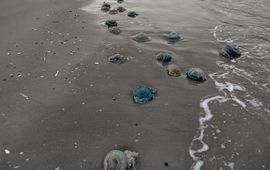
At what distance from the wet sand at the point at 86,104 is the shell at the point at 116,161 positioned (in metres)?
0.28

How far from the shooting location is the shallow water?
17.8ft

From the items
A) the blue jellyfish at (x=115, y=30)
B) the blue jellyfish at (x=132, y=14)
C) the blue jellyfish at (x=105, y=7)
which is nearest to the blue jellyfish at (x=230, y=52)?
→ the blue jellyfish at (x=115, y=30)

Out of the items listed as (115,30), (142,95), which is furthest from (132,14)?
A: (142,95)

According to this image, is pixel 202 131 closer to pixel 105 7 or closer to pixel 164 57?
pixel 164 57

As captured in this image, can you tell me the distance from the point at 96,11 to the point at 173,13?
307cm

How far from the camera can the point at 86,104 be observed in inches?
256

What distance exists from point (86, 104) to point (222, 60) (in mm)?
4146

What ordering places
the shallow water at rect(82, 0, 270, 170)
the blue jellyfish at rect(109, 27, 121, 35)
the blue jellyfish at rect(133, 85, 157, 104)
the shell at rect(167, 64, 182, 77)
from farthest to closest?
1. the blue jellyfish at rect(109, 27, 121, 35)
2. the shell at rect(167, 64, 182, 77)
3. the blue jellyfish at rect(133, 85, 157, 104)
4. the shallow water at rect(82, 0, 270, 170)

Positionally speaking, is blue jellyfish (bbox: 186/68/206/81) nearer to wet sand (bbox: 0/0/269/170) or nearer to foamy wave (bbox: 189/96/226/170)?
wet sand (bbox: 0/0/269/170)

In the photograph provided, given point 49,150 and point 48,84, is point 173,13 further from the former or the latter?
point 49,150

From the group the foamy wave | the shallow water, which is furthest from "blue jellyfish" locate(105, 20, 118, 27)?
the foamy wave

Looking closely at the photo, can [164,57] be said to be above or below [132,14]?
above

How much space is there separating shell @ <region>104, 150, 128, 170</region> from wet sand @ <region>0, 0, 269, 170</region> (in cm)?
28

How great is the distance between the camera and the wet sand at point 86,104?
5.30 meters
